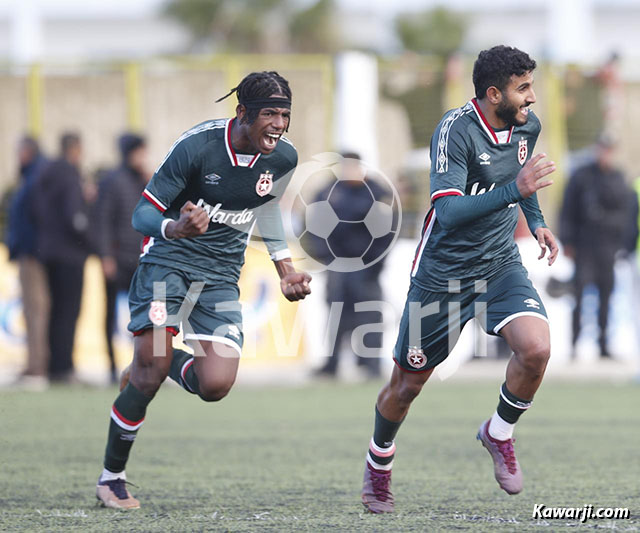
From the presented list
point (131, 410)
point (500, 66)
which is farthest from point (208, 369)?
point (500, 66)

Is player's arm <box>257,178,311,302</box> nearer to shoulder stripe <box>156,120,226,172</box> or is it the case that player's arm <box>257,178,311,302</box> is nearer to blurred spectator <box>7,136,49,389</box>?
shoulder stripe <box>156,120,226,172</box>

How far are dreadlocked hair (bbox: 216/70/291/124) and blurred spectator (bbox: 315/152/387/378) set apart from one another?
302 inches

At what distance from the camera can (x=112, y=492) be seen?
652 centimetres

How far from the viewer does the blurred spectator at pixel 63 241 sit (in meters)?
13.6

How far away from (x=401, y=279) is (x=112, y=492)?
913 cm

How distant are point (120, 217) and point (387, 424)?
7.44m

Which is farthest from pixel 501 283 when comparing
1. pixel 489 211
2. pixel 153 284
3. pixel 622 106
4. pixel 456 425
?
pixel 622 106

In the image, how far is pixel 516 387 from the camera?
6262 millimetres

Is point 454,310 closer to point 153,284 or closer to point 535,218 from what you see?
point 535,218

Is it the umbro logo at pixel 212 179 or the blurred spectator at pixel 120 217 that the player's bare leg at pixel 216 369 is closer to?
the umbro logo at pixel 212 179

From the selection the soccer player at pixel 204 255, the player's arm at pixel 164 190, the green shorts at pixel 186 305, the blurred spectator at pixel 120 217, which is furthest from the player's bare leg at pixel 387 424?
the blurred spectator at pixel 120 217

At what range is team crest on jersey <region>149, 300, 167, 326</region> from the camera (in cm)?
652

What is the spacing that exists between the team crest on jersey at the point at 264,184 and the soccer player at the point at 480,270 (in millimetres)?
860

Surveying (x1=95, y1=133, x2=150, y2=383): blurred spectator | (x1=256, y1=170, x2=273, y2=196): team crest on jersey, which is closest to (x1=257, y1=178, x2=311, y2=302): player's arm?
(x1=256, y1=170, x2=273, y2=196): team crest on jersey
